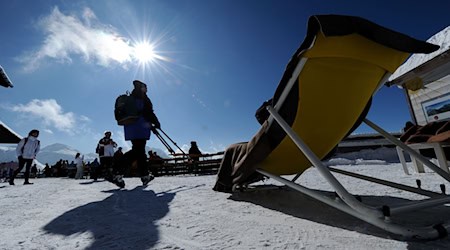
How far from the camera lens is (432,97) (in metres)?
5.70

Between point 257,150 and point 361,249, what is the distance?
1.05m

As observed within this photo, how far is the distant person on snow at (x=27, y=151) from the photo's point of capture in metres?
6.20

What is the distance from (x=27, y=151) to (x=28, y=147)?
120 mm

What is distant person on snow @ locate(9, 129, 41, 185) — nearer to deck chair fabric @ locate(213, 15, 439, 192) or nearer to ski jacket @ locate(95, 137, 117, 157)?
ski jacket @ locate(95, 137, 117, 157)

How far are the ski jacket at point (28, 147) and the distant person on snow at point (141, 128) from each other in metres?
4.61

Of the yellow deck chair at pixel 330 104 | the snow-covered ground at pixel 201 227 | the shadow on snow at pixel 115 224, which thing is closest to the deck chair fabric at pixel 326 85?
the yellow deck chair at pixel 330 104

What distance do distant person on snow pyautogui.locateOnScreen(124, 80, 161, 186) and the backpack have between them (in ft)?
0.34

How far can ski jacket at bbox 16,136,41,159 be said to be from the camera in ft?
20.4

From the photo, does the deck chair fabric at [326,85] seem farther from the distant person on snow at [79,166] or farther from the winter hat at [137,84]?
the distant person on snow at [79,166]

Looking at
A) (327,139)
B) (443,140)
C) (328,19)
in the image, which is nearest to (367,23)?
(328,19)

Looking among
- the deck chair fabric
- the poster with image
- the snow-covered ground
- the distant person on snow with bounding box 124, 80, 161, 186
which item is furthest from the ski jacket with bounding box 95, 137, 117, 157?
the poster with image

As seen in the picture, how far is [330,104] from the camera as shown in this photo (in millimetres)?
1820

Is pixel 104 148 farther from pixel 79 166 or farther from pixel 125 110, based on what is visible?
pixel 79 166

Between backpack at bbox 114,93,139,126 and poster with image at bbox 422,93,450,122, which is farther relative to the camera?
poster with image at bbox 422,93,450,122
